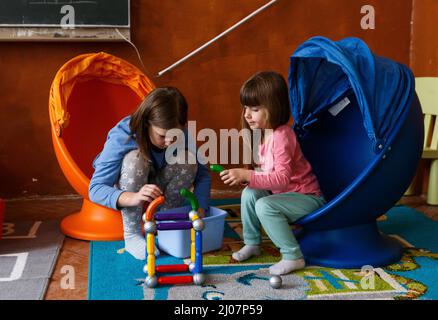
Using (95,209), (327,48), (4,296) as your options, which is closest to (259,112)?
(327,48)

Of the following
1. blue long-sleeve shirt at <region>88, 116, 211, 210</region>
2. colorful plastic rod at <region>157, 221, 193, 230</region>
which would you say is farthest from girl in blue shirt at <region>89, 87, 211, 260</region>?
colorful plastic rod at <region>157, 221, 193, 230</region>

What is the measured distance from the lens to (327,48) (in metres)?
1.88

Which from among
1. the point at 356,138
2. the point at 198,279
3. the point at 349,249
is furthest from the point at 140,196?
the point at 356,138

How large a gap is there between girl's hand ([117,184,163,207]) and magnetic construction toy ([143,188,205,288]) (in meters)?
0.07

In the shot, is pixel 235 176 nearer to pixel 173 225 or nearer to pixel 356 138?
pixel 173 225

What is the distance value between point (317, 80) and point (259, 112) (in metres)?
0.35

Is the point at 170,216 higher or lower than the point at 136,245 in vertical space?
higher

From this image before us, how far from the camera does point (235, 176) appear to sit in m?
1.81

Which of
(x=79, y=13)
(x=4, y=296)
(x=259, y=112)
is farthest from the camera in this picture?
(x=79, y=13)

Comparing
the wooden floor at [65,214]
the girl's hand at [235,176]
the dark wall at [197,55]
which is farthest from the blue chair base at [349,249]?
the dark wall at [197,55]

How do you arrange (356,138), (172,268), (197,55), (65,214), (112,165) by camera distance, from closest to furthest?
(172,268)
(112,165)
(356,138)
(65,214)
(197,55)

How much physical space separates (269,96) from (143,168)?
52cm

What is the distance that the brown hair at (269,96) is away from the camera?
6.37 feet

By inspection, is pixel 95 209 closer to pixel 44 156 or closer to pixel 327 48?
pixel 44 156
